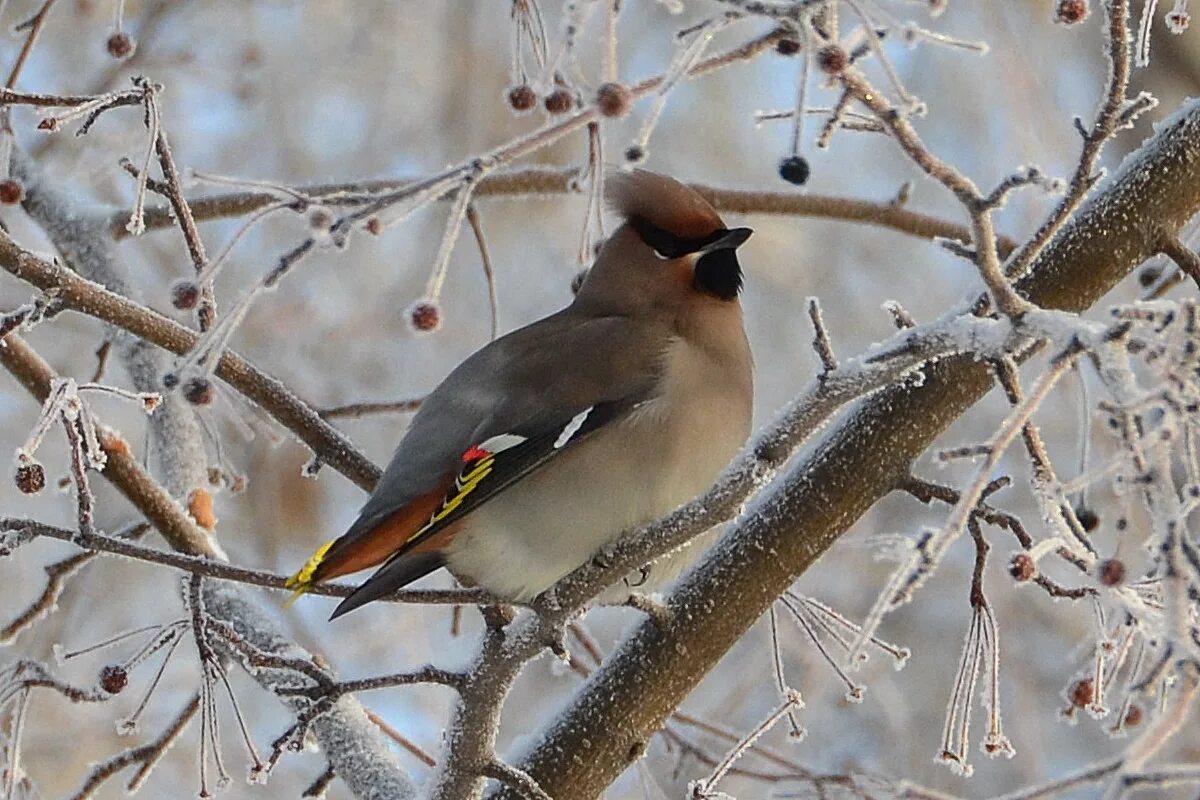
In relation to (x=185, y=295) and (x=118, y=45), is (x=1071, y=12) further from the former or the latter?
(x=118, y=45)

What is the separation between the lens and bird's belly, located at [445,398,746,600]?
8.86 ft

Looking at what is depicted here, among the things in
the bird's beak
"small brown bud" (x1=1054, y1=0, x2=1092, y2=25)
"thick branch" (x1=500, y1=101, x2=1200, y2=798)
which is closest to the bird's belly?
"thick branch" (x1=500, y1=101, x2=1200, y2=798)

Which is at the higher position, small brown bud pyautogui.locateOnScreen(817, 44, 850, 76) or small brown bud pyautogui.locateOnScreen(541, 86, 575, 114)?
small brown bud pyautogui.locateOnScreen(541, 86, 575, 114)

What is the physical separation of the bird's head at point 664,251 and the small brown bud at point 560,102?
92 centimetres

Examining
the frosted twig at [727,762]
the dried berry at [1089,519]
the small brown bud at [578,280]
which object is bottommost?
the frosted twig at [727,762]

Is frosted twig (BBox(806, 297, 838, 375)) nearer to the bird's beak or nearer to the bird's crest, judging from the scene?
the bird's beak

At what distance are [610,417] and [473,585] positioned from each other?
0.36m

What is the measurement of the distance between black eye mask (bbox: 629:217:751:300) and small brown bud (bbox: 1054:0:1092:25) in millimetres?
1247

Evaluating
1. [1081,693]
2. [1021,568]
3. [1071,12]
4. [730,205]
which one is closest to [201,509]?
[730,205]

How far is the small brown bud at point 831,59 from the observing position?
1517 millimetres

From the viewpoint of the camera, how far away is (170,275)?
20.5ft

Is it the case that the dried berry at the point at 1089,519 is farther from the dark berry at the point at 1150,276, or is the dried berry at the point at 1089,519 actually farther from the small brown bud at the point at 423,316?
the dark berry at the point at 1150,276

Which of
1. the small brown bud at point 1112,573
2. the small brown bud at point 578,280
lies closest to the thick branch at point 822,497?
the small brown bud at point 578,280

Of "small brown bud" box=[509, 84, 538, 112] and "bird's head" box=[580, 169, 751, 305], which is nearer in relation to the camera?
"small brown bud" box=[509, 84, 538, 112]
